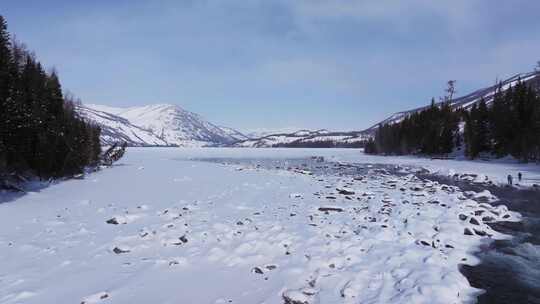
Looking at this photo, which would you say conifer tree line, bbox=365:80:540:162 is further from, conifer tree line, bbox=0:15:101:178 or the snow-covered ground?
conifer tree line, bbox=0:15:101:178

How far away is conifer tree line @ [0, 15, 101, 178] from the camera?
843 inches

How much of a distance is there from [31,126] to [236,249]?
20.0m

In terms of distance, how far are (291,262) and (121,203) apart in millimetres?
13066

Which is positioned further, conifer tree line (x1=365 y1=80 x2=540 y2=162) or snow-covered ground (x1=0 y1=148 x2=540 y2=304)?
conifer tree line (x1=365 y1=80 x2=540 y2=162)

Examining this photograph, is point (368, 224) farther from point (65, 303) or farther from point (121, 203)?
point (121, 203)

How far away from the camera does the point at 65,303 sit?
7.54 metres

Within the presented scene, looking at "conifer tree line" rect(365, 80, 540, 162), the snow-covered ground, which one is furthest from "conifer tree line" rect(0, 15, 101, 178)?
"conifer tree line" rect(365, 80, 540, 162)

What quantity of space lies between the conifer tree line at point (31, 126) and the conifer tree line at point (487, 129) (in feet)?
208

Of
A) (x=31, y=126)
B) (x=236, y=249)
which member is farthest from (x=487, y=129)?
(x=31, y=126)

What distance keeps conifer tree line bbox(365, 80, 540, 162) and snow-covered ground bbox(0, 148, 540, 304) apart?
46148 mm

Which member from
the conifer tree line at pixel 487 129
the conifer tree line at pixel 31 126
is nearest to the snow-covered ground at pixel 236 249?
the conifer tree line at pixel 31 126

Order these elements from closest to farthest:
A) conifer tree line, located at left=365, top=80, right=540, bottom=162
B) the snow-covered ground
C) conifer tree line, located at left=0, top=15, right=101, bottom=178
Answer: the snow-covered ground < conifer tree line, located at left=0, top=15, right=101, bottom=178 < conifer tree line, located at left=365, top=80, right=540, bottom=162

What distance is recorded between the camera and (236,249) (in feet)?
38.0

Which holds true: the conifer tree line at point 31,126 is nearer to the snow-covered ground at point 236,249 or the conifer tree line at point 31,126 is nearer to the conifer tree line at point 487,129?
the snow-covered ground at point 236,249
